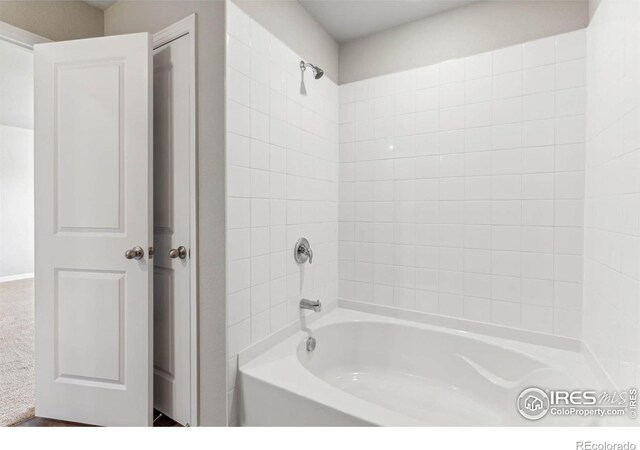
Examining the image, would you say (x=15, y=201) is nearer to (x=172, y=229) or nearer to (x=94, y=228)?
(x=94, y=228)

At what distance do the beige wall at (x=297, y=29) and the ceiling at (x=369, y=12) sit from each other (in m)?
0.07

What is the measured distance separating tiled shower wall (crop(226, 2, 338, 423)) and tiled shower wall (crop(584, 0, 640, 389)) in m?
1.35

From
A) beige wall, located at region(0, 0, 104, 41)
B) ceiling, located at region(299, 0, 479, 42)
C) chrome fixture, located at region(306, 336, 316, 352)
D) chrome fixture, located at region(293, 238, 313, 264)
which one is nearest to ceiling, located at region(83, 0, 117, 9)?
beige wall, located at region(0, 0, 104, 41)

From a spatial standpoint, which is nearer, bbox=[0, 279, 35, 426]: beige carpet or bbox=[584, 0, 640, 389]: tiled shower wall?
bbox=[584, 0, 640, 389]: tiled shower wall

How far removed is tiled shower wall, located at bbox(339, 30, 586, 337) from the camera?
1.55m

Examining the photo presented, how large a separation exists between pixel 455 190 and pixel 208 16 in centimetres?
153

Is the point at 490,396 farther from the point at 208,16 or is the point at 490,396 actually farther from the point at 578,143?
the point at 208,16

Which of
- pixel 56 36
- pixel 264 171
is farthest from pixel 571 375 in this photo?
pixel 56 36

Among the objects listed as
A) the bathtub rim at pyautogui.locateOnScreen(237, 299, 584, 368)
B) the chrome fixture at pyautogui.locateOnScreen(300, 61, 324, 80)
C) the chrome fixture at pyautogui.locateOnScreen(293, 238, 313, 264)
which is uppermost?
the chrome fixture at pyautogui.locateOnScreen(300, 61, 324, 80)

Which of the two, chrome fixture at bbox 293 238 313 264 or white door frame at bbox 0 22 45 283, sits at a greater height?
white door frame at bbox 0 22 45 283

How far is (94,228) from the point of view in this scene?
153 centimetres

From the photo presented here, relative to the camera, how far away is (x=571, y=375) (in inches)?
52.6

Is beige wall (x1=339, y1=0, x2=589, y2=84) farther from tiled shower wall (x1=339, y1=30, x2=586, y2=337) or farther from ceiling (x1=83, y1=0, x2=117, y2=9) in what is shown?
ceiling (x1=83, y1=0, x2=117, y2=9)

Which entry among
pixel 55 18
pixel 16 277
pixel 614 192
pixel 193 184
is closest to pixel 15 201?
pixel 16 277
